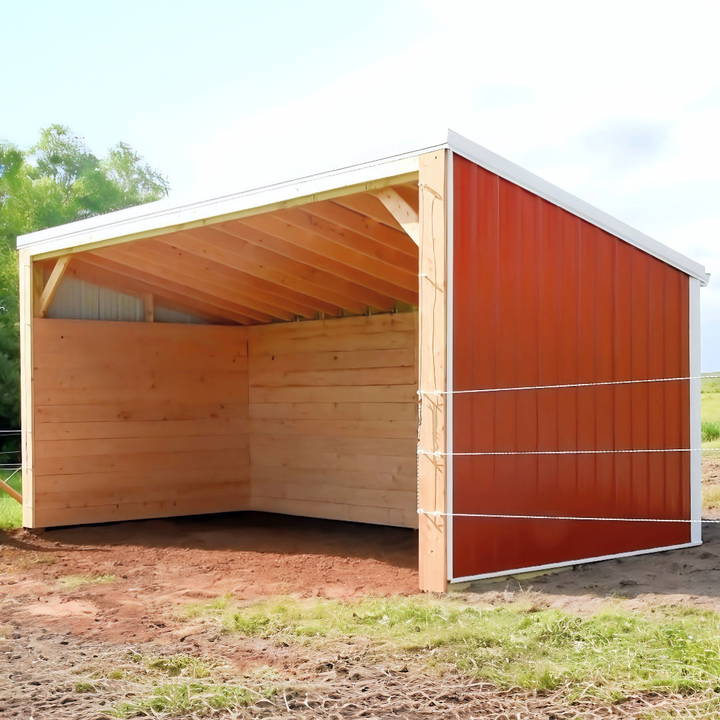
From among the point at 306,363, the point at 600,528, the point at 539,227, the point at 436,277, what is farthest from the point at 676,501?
the point at 306,363

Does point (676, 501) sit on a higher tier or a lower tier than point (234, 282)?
lower

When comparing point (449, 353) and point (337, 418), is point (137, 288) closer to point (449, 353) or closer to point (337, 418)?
point (337, 418)

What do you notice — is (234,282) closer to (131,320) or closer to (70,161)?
(131,320)

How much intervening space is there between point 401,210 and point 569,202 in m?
1.25

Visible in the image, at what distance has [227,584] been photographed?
5.94 m

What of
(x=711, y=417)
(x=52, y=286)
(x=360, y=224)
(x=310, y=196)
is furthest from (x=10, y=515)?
(x=711, y=417)

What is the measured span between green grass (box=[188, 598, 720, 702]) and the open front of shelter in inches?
25.6

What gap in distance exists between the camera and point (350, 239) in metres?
6.69

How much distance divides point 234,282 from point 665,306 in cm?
377

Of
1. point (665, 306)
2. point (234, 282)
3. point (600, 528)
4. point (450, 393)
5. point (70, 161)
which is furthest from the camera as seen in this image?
point (70, 161)

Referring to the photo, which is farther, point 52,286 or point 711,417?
point 711,417

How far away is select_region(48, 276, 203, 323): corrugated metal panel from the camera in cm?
863

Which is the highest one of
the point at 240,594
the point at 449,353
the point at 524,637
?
the point at 449,353

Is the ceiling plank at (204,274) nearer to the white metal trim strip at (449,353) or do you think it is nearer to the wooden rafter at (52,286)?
the wooden rafter at (52,286)
